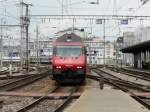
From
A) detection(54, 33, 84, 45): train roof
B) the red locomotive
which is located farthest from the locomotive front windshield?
detection(54, 33, 84, 45): train roof

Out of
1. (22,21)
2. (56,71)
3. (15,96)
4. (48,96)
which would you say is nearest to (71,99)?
(48,96)

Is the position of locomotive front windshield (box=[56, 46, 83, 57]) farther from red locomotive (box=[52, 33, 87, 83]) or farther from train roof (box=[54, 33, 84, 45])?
train roof (box=[54, 33, 84, 45])

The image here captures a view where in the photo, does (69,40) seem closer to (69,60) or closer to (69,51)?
(69,51)

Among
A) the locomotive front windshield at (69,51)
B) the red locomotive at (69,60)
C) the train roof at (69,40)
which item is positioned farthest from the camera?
the train roof at (69,40)

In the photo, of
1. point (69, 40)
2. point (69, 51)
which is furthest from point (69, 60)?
point (69, 40)

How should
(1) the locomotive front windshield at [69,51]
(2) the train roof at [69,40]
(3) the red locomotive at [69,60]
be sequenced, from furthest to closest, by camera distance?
(2) the train roof at [69,40] → (1) the locomotive front windshield at [69,51] → (3) the red locomotive at [69,60]

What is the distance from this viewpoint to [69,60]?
3169cm

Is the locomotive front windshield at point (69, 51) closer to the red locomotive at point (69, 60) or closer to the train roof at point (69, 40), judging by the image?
the red locomotive at point (69, 60)

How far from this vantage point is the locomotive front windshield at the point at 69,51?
32000mm

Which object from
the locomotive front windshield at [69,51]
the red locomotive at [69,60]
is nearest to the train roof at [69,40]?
the red locomotive at [69,60]

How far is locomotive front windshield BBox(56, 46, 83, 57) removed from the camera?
32000 millimetres

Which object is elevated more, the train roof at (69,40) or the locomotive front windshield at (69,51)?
the train roof at (69,40)

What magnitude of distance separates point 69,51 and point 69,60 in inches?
31.3

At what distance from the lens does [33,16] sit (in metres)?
59.9
